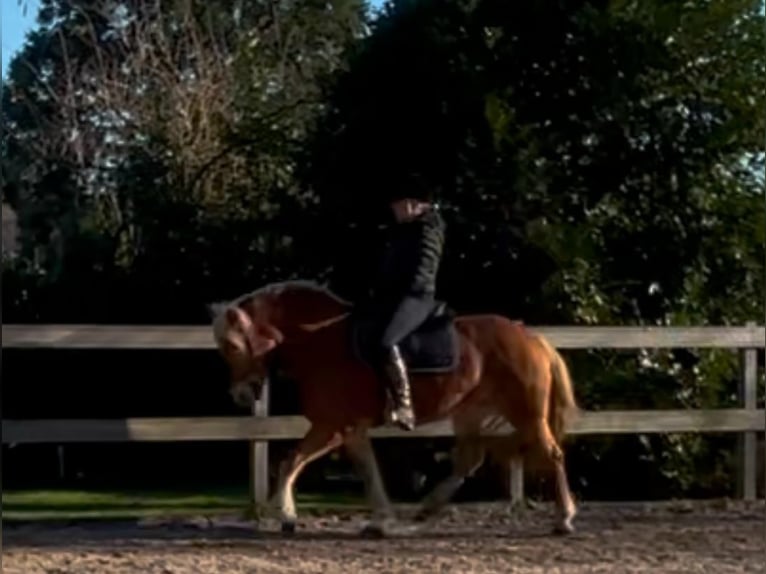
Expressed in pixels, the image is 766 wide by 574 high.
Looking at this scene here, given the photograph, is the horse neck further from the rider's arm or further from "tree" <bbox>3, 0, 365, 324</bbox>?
"tree" <bbox>3, 0, 365, 324</bbox>

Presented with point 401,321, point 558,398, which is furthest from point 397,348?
point 558,398

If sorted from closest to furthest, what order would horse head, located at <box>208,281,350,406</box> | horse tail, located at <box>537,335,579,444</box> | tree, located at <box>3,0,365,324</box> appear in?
horse head, located at <box>208,281,350,406</box>
horse tail, located at <box>537,335,579,444</box>
tree, located at <box>3,0,365,324</box>

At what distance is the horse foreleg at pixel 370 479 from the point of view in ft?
30.3

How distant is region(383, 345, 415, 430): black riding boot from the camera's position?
8.97m

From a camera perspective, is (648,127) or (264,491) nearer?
(264,491)

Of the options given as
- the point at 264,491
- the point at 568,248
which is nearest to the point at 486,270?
the point at 568,248

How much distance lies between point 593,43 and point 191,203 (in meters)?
3.88

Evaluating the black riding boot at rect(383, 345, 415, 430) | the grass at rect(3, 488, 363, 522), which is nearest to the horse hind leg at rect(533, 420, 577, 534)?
the black riding boot at rect(383, 345, 415, 430)

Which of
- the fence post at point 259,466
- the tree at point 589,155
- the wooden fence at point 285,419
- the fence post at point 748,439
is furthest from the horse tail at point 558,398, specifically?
the tree at point 589,155

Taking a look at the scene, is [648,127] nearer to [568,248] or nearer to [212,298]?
[568,248]

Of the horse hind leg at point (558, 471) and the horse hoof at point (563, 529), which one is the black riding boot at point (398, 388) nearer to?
the horse hind leg at point (558, 471)

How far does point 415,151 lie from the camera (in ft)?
42.1

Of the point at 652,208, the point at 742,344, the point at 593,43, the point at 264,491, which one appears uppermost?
the point at 593,43

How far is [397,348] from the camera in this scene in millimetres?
8977
